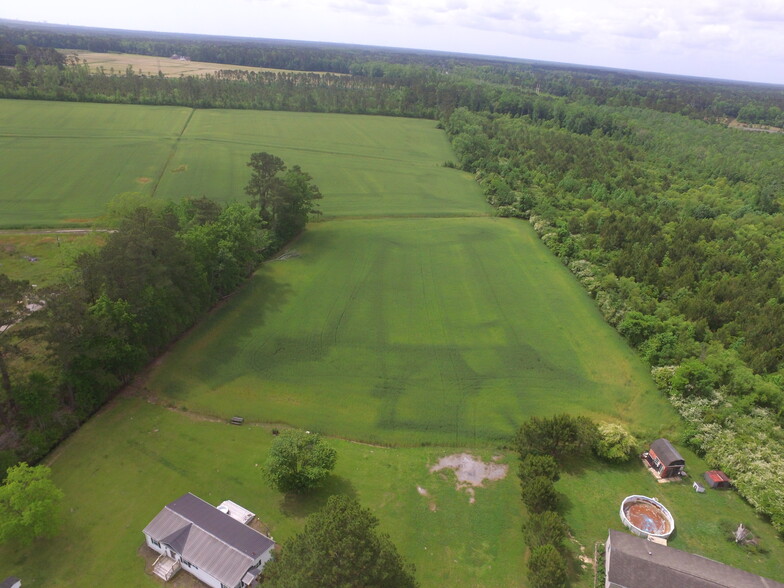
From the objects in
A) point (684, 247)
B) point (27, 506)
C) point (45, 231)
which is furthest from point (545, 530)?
point (45, 231)

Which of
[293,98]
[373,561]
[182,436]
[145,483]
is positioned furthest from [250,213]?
[293,98]

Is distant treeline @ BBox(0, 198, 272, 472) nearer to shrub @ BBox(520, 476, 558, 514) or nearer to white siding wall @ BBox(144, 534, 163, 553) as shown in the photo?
white siding wall @ BBox(144, 534, 163, 553)

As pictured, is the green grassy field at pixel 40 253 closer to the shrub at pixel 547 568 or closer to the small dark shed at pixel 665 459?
the shrub at pixel 547 568

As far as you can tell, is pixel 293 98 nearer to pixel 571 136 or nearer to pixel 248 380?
pixel 571 136

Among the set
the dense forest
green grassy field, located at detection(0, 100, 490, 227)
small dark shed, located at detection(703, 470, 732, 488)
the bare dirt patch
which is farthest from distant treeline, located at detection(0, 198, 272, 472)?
small dark shed, located at detection(703, 470, 732, 488)

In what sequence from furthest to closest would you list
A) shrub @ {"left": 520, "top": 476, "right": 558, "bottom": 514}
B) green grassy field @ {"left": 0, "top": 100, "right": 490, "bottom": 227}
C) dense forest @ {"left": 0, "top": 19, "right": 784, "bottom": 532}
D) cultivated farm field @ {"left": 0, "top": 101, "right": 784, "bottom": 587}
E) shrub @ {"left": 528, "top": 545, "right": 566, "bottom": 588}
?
green grassy field @ {"left": 0, "top": 100, "right": 490, "bottom": 227}
dense forest @ {"left": 0, "top": 19, "right": 784, "bottom": 532}
shrub @ {"left": 520, "top": 476, "right": 558, "bottom": 514}
cultivated farm field @ {"left": 0, "top": 101, "right": 784, "bottom": 587}
shrub @ {"left": 528, "top": 545, "right": 566, "bottom": 588}
